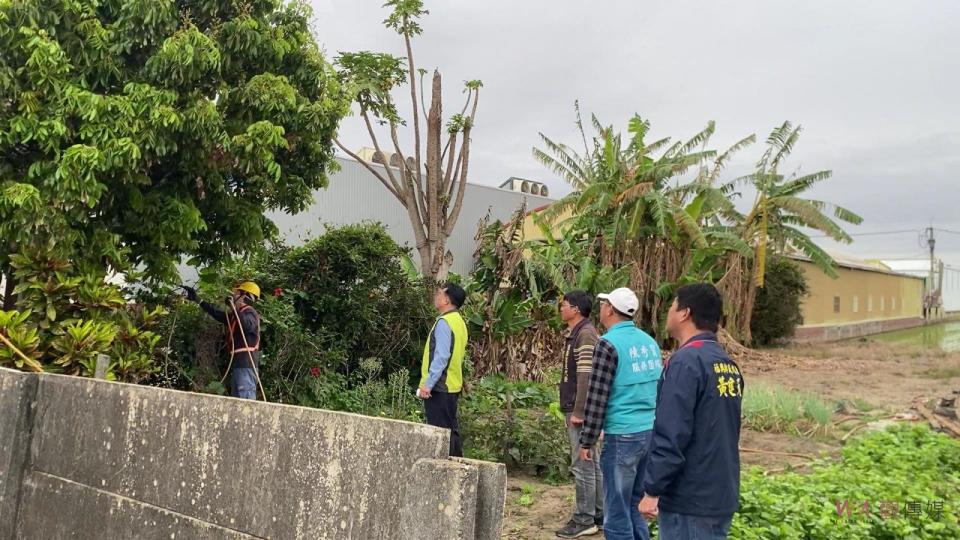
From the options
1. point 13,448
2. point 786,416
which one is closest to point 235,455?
point 13,448

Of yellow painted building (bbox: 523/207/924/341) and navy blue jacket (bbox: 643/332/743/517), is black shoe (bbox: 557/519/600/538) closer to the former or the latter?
navy blue jacket (bbox: 643/332/743/517)

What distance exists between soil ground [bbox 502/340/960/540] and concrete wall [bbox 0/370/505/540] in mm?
2716

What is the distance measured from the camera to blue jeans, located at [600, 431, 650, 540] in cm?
456

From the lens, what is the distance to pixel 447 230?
15219mm

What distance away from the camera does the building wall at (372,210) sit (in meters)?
18.2

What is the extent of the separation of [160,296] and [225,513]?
18.2 feet

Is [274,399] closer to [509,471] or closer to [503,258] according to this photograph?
[509,471]

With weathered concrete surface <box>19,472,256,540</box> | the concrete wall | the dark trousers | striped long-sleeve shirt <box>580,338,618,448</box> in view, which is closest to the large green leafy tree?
the concrete wall

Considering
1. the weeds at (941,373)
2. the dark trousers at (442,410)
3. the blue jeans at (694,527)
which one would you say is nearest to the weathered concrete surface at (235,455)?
the blue jeans at (694,527)

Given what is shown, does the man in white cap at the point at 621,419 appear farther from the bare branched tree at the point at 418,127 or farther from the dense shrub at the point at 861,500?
the bare branched tree at the point at 418,127

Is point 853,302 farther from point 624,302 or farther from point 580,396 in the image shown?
point 624,302

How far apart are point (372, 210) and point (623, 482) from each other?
53.0 feet

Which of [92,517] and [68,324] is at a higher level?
[68,324]

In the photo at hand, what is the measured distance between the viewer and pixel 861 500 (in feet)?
18.6
